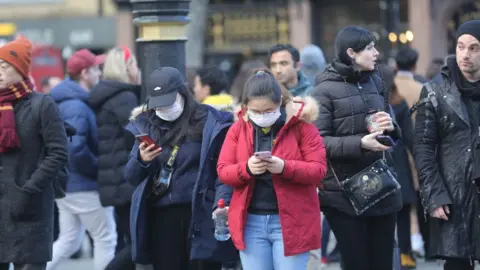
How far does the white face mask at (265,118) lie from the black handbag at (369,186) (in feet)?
2.92

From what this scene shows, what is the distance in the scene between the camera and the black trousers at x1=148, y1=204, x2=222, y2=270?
7.61 m

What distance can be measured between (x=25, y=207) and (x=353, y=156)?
2.14 metres

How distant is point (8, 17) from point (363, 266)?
22630mm

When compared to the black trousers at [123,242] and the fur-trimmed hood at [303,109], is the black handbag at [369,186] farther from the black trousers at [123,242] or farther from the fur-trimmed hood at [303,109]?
the black trousers at [123,242]

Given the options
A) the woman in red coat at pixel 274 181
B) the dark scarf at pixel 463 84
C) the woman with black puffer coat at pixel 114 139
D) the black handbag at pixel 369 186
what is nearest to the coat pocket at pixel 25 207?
the woman in red coat at pixel 274 181

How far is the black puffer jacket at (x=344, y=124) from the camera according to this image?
7.54 m

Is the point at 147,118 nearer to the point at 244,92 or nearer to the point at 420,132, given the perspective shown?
the point at 244,92

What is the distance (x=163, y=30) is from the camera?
8.39m

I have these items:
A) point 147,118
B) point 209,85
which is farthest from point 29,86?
point 209,85

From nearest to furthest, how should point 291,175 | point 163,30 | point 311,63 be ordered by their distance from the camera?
1. point 291,175
2. point 163,30
3. point 311,63

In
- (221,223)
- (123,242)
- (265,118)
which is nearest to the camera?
(265,118)

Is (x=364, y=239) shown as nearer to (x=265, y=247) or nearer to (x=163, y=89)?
(x=265, y=247)

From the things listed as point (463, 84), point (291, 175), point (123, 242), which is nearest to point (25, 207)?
point (291, 175)

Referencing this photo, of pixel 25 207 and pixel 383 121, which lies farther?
pixel 25 207
